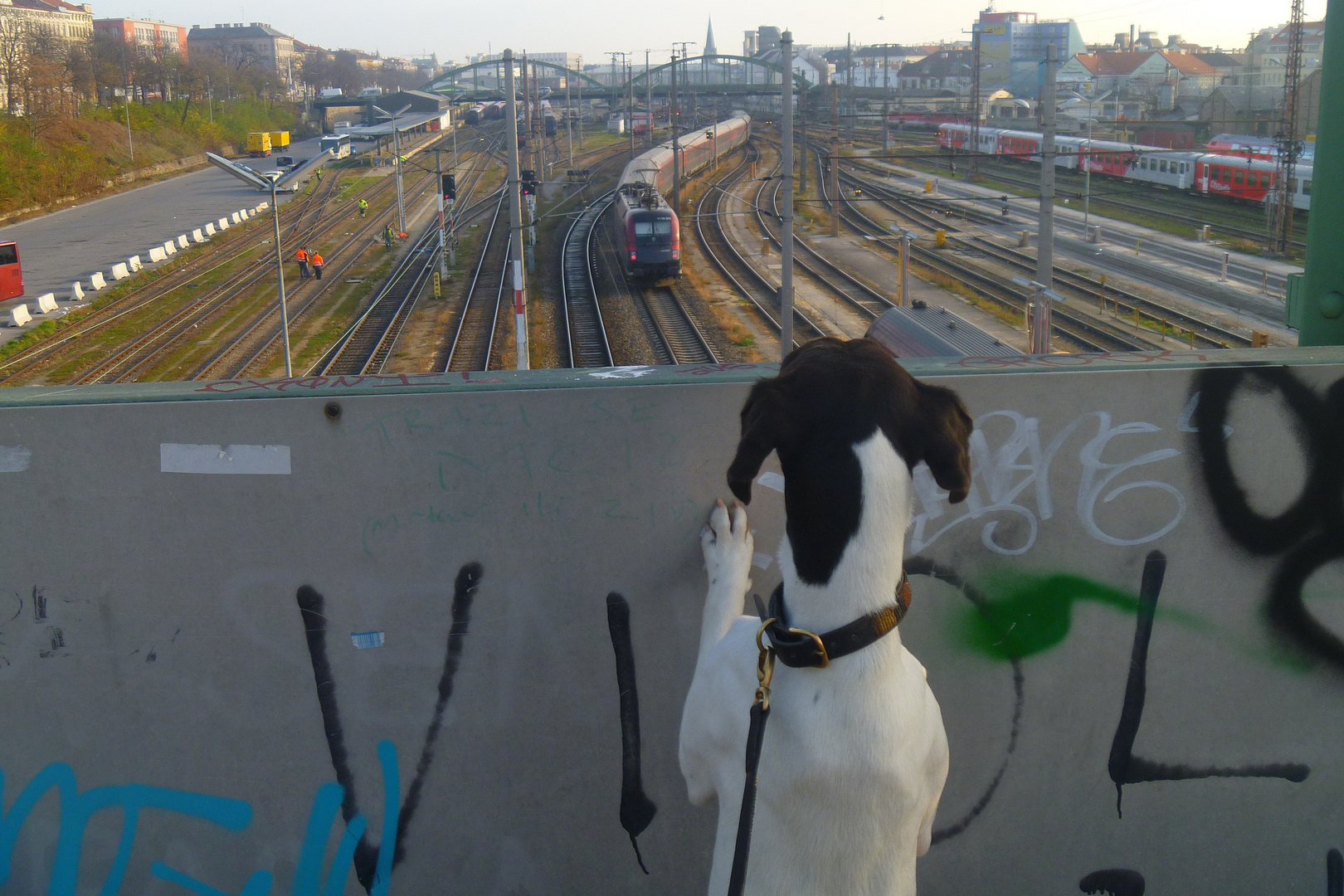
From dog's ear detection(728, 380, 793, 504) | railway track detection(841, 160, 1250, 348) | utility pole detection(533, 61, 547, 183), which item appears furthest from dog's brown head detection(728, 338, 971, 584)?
utility pole detection(533, 61, 547, 183)

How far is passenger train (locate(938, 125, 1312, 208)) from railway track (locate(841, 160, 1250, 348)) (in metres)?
2.79

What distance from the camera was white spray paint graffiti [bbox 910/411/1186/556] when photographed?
115 inches

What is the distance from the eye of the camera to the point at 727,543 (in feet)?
9.34

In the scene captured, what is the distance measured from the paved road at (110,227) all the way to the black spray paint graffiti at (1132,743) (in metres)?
25.0

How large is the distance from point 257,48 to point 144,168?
90329mm

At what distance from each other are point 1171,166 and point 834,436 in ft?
141

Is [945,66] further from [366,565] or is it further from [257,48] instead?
[366,565]

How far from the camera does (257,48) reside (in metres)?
132

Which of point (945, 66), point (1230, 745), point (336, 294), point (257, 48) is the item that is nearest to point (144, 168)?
point (336, 294)

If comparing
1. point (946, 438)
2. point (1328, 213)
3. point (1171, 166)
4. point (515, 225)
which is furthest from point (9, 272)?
point (1171, 166)

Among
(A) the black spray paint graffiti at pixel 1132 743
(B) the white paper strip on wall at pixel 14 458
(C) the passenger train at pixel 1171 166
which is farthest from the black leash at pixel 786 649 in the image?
(C) the passenger train at pixel 1171 166

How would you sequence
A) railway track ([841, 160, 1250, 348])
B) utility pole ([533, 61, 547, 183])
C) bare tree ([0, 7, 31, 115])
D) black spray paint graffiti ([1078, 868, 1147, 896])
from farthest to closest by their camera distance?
bare tree ([0, 7, 31, 115])
utility pole ([533, 61, 547, 183])
railway track ([841, 160, 1250, 348])
black spray paint graffiti ([1078, 868, 1147, 896])

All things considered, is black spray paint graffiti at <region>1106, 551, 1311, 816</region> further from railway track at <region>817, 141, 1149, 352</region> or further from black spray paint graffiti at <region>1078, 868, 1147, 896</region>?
railway track at <region>817, 141, 1149, 352</region>

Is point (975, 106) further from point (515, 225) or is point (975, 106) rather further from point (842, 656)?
point (842, 656)
